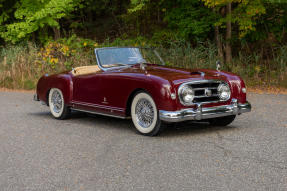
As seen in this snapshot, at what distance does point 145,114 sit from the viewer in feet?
22.3

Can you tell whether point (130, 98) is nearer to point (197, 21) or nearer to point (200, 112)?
point (200, 112)

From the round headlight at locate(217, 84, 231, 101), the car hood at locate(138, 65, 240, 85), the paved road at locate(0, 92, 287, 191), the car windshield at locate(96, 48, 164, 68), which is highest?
the car windshield at locate(96, 48, 164, 68)

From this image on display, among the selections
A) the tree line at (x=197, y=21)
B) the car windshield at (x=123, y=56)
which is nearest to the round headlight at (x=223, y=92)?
the car windshield at (x=123, y=56)

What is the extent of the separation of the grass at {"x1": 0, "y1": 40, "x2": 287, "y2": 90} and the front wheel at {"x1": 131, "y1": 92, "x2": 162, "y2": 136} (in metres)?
8.32

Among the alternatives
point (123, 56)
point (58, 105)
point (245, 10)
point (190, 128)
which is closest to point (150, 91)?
point (190, 128)

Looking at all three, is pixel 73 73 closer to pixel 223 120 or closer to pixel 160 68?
pixel 160 68

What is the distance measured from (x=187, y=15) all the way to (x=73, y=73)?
33.4ft

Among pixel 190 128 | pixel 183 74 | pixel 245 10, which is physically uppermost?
pixel 245 10

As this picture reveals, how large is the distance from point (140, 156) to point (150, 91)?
1355 millimetres

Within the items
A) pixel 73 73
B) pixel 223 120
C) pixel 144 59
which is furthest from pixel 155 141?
pixel 73 73

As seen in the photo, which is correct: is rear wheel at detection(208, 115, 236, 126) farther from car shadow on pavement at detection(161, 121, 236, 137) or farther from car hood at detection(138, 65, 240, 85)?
car hood at detection(138, 65, 240, 85)

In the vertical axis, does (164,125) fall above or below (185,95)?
below

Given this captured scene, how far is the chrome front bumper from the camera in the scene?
247 inches

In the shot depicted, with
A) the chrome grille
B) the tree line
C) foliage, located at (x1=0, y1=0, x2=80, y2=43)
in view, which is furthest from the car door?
foliage, located at (x1=0, y1=0, x2=80, y2=43)
